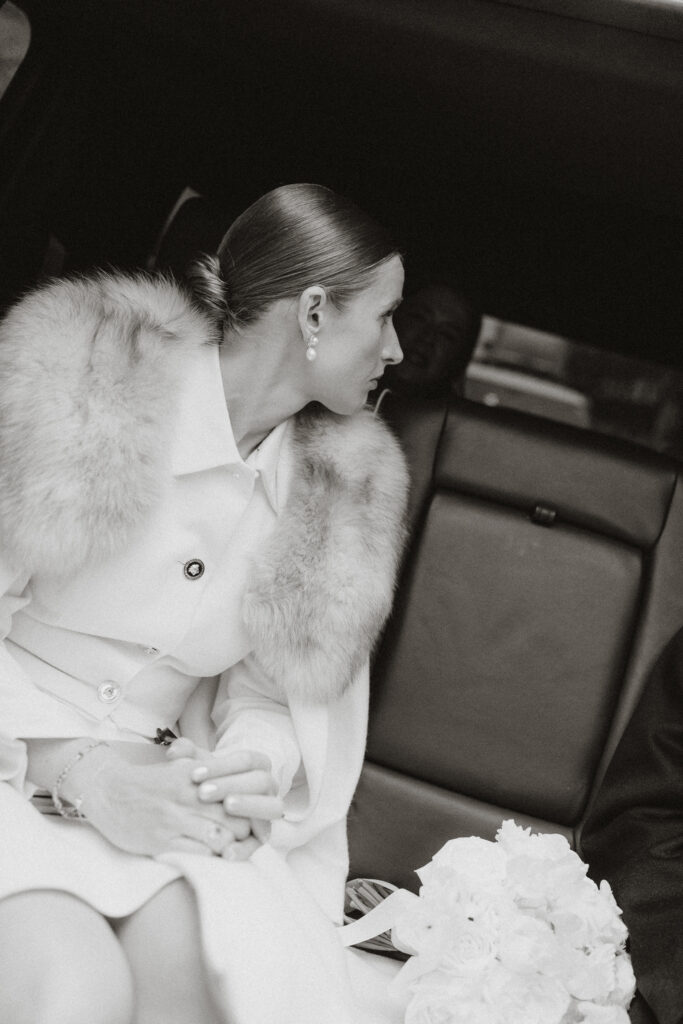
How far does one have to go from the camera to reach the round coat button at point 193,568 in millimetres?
1440

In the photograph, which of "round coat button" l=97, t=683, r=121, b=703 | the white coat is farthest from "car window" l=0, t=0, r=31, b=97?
"round coat button" l=97, t=683, r=121, b=703

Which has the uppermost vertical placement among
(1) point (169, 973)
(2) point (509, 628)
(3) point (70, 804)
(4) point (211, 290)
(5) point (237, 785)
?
(4) point (211, 290)

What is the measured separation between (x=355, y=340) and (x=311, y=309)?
0.26ft

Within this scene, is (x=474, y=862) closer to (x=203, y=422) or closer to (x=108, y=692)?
(x=108, y=692)

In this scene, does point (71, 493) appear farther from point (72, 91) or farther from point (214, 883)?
point (72, 91)

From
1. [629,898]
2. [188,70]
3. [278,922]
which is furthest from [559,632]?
[188,70]

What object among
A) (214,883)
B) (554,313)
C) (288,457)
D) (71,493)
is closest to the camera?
(214,883)

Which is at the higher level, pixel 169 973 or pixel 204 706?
pixel 204 706

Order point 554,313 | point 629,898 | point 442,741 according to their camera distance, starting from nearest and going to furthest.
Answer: point 629,898 < point 442,741 < point 554,313

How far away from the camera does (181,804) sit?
49.4 inches

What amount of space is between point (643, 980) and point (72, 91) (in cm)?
178

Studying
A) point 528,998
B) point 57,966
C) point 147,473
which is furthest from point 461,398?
point 57,966

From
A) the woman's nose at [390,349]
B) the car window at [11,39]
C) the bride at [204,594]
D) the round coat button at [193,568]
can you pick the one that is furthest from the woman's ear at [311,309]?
the car window at [11,39]

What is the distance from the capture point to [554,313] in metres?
2.14
